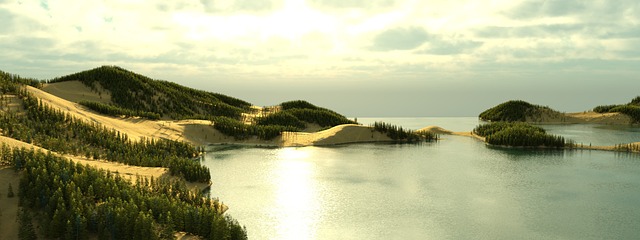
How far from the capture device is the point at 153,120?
8175 cm

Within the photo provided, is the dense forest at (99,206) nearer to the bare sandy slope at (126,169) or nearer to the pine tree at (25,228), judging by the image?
the pine tree at (25,228)

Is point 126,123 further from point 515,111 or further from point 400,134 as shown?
point 515,111

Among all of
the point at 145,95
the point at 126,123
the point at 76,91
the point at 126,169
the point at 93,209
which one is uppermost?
the point at 76,91

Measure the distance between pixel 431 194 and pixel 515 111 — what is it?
362ft

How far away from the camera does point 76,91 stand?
101875mm

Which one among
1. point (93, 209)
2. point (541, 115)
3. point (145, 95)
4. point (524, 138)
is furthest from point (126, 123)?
point (541, 115)

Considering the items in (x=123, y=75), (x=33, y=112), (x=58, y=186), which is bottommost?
(x=58, y=186)

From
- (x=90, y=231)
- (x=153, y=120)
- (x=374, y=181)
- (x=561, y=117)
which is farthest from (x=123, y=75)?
(x=561, y=117)

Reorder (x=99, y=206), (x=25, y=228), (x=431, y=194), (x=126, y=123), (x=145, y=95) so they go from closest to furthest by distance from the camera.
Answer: (x=25, y=228)
(x=99, y=206)
(x=431, y=194)
(x=126, y=123)
(x=145, y=95)

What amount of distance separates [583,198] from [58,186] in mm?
41854

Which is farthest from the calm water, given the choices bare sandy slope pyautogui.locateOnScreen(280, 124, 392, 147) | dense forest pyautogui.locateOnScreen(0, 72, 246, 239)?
bare sandy slope pyautogui.locateOnScreen(280, 124, 392, 147)

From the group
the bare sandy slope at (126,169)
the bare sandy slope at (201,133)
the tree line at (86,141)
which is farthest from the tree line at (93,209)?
the bare sandy slope at (201,133)

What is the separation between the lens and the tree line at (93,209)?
2400 centimetres

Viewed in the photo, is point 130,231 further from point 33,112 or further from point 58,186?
point 33,112
